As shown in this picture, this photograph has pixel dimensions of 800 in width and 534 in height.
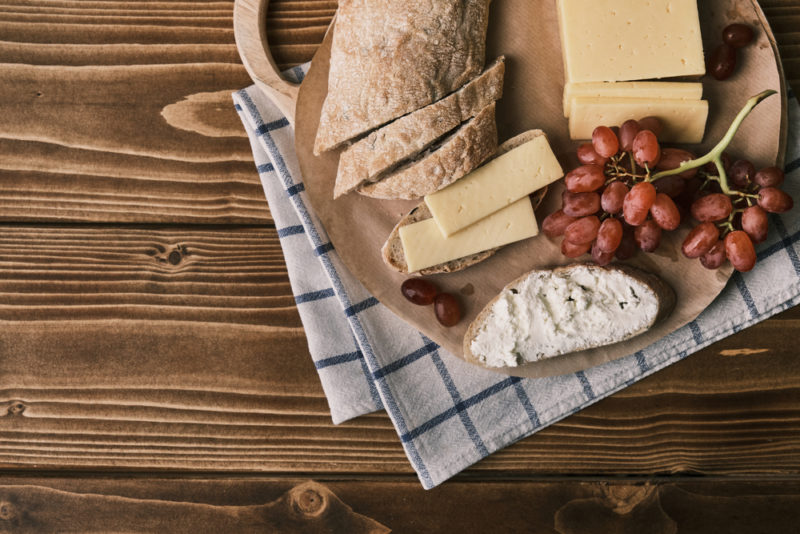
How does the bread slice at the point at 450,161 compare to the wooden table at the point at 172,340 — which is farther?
the wooden table at the point at 172,340

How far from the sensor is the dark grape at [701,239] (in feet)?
5.01

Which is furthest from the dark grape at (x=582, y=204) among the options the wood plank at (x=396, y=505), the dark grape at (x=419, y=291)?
the wood plank at (x=396, y=505)

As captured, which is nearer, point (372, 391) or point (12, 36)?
point (372, 391)

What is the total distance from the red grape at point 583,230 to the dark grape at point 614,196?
0.05 m

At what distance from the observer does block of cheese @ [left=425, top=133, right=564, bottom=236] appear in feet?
5.28

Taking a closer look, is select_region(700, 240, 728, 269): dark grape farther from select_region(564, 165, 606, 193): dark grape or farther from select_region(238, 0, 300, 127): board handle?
select_region(238, 0, 300, 127): board handle

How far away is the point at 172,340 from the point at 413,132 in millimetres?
991

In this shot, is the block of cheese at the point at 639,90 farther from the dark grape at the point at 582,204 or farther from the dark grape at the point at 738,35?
the dark grape at the point at 582,204

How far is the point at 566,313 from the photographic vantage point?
5.18 ft

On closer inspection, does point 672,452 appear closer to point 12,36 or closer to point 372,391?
point 372,391

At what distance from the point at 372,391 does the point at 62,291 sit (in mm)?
1044

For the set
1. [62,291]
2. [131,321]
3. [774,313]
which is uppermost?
[62,291]

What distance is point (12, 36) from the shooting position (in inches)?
73.7

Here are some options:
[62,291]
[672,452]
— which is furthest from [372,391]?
[62,291]
